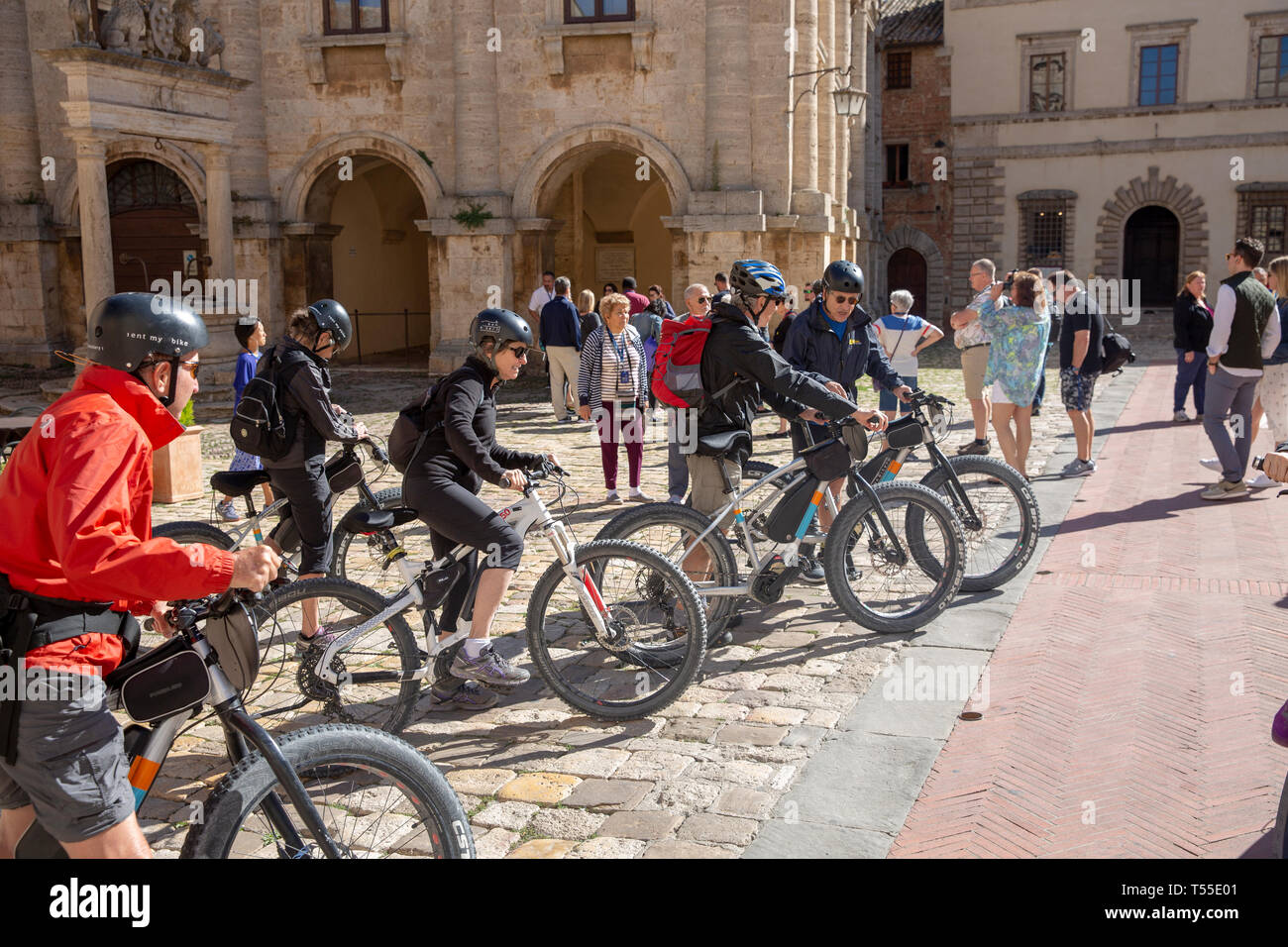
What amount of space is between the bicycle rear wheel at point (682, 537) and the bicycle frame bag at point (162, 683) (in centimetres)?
296

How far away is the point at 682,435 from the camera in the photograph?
21.1 feet

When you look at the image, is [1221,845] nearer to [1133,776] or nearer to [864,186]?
[1133,776]

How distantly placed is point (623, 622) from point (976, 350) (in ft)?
24.8

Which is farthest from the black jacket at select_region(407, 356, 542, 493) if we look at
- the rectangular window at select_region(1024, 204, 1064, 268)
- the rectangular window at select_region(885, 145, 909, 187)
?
the rectangular window at select_region(885, 145, 909, 187)

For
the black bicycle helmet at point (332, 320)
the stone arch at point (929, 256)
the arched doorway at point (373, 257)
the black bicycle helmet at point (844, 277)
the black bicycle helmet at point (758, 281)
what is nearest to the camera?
the black bicycle helmet at point (332, 320)

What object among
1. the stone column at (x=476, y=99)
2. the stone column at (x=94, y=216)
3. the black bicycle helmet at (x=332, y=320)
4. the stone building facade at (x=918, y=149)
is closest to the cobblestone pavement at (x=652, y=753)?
the black bicycle helmet at (x=332, y=320)

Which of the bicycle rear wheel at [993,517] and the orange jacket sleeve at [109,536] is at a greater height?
the orange jacket sleeve at [109,536]

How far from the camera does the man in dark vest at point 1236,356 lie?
31.4 feet

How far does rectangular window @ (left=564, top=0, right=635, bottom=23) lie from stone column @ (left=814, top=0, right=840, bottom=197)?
5462mm

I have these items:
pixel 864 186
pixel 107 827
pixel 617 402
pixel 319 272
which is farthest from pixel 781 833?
pixel 864 186

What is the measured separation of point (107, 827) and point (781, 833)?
2.30 meters

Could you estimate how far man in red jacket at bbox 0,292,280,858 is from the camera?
104 inches

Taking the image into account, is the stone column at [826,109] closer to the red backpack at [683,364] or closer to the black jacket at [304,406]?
the red backpack at [683,364]
